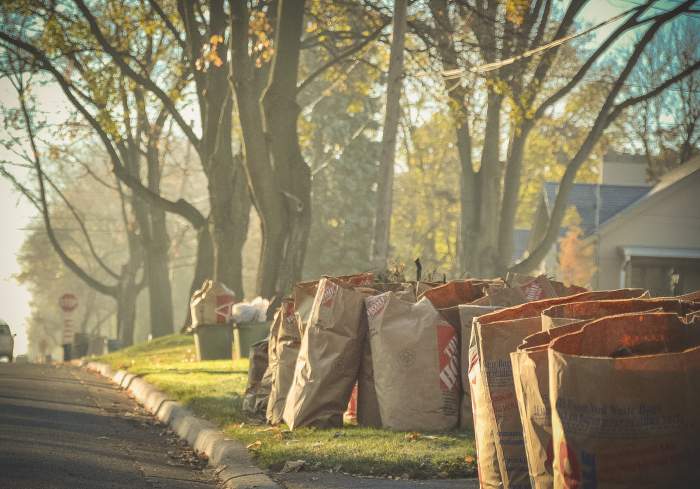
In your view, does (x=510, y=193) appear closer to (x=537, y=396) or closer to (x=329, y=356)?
(x=329, y=356)

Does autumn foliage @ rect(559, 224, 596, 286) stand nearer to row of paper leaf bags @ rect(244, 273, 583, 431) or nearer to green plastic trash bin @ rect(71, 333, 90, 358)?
green plastic trash bin @ rect(71, 333, 90, 358)

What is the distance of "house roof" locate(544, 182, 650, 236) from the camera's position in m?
43.3

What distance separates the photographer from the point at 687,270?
130 ft

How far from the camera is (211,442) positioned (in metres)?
8.67

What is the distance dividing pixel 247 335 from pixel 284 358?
8432 mm

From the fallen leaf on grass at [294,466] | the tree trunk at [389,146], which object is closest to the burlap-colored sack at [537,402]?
the fallen leaf on grass at [294,466]

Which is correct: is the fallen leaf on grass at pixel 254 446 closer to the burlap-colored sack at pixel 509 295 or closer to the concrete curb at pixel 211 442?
the concrete curb at pixel 211 442

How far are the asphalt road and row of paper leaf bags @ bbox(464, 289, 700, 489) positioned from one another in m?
2.80

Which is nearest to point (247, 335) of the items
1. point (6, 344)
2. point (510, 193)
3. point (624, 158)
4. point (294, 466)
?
point (294, 466)

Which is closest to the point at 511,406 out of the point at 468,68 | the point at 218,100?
the point at 468,68

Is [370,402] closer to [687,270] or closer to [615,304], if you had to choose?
[615,304]

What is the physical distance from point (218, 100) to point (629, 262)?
63.9ft

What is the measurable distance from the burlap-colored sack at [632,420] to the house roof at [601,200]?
38080mm

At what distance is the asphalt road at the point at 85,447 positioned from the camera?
7000 mm
